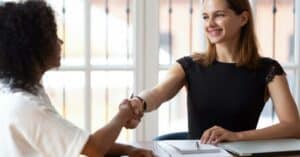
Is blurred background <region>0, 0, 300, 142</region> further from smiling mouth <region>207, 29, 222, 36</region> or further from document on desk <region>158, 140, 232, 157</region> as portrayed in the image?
document on desk <region>158, 140, 232, 157</region>

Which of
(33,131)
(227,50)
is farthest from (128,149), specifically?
(227,50)

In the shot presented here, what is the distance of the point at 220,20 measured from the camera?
2.22m

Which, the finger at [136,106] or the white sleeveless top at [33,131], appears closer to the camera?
the white sleeveless top at [33,131]

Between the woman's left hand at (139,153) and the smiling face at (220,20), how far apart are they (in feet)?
2.64

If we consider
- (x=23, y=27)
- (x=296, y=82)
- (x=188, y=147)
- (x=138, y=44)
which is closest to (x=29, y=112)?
(x=23, y=27)

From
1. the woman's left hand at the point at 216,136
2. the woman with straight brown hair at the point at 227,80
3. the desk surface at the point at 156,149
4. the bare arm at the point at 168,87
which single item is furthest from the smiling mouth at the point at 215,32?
the desk surface at the point at 156,149

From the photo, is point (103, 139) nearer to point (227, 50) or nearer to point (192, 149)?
point (192, 149)

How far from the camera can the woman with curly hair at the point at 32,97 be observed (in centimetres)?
137

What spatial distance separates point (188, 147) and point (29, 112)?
0.57m

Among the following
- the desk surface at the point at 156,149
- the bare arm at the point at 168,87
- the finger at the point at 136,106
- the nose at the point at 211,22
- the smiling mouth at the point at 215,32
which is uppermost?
the nose at the point at 211,22

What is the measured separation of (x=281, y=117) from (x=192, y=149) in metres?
0.64

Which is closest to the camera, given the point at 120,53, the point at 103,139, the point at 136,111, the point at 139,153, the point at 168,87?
the point at 103,139

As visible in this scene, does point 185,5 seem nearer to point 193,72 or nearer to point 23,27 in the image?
point 193,72

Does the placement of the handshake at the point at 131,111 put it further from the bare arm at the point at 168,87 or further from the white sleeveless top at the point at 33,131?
the white sleeveless top at the point at 33,131
